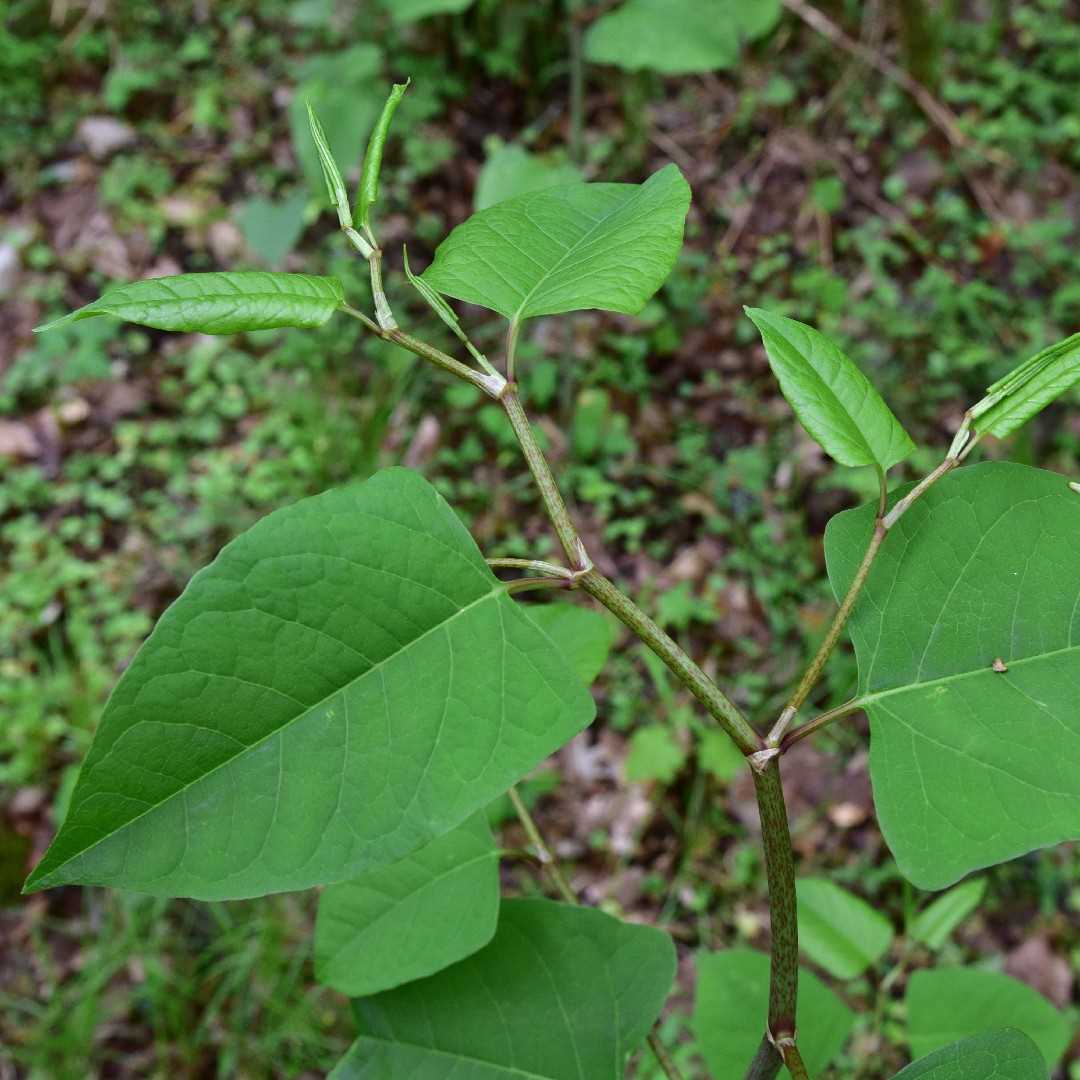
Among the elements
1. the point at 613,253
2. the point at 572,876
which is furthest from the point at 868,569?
the point at 572,876

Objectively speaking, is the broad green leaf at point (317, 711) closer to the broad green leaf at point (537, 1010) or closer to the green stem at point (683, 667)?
the green stem at point (683, 667)

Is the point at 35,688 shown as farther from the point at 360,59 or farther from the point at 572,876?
the point at 360,59

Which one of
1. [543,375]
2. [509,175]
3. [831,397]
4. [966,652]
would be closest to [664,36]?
[509,175]

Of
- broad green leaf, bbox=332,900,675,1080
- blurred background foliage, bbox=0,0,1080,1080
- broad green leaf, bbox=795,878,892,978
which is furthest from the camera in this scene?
blurred background foliage, bbox=0,0,1080,1080

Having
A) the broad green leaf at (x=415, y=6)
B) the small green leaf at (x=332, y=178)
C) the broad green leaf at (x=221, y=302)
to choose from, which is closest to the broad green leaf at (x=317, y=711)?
the broad green leaf at (x=221, y=302)

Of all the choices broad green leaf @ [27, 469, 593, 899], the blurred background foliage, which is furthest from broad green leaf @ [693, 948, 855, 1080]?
the blurred background foliage

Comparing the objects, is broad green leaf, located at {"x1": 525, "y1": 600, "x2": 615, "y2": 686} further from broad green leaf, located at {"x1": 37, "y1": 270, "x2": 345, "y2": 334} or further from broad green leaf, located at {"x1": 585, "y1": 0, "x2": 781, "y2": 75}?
broad green leaf, located at {"x1": 585, "y1": 0, "x2": 781, "y2": 75}

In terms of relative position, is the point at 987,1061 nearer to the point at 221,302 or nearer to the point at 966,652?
the point at 966,652
